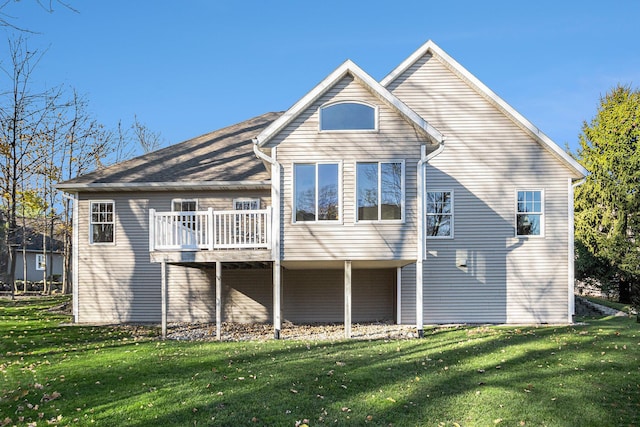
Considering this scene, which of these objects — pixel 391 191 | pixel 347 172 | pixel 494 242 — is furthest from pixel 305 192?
pixel 494 242

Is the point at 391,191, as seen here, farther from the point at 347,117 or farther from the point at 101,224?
the point at 101,224

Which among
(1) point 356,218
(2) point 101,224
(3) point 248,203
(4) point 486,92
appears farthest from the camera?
(2) point 101,224

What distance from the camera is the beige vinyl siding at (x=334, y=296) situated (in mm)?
14938

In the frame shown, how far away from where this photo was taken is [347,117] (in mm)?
11820

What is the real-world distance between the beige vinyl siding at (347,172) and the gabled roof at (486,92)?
3.37 m

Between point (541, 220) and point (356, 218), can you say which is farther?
point (541, 220)

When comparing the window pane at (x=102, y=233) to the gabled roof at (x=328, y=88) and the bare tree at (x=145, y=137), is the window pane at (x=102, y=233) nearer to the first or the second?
the gabled roof at (x=328, y=88)

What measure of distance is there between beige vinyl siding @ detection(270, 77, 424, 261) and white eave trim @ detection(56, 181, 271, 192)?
2.97 m

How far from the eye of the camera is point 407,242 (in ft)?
38.0

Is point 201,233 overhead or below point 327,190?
below

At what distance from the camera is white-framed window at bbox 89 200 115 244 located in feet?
49.9

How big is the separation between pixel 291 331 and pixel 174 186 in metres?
6.06

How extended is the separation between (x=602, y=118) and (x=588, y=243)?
20.9ft

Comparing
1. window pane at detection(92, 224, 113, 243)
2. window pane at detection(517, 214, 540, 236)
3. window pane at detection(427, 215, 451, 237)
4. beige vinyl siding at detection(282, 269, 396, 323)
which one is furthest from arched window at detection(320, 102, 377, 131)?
window pane at detection(92, 224, 113, 243)
